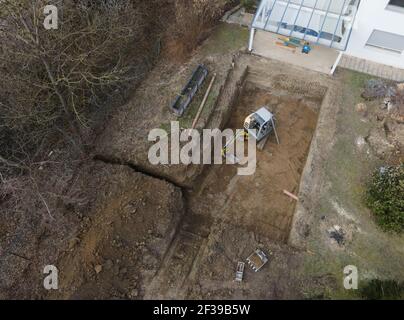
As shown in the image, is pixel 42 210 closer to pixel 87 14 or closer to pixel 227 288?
pixel 227 288

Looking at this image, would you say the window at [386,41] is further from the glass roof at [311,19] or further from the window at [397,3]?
the glass roof at [311,19]

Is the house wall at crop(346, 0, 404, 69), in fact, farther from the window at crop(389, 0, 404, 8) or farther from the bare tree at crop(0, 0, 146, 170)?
the bare tree at crop(0, 0, 146, 170)

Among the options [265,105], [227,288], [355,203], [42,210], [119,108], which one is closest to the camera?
[227,288]

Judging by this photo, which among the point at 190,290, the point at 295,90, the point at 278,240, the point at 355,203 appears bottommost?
the point at 190,290

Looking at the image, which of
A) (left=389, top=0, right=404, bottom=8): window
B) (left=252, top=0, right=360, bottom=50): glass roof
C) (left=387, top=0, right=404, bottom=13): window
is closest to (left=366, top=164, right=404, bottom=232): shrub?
(left=252, top=0, right=360, bottom=50): glass roof

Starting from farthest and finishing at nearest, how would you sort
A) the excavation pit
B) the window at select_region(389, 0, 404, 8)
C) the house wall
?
the house wall
the window at select_region(389, 0, 404, 8)
the excavation pit

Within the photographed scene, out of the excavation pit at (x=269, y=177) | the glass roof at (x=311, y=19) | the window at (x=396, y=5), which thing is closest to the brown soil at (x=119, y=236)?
the excavation pit at (x=269, y=177)

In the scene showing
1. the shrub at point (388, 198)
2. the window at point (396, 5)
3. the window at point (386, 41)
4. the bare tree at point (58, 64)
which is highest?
the window at point (396, 5)

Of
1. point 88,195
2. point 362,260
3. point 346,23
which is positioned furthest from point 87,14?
point 362,260
